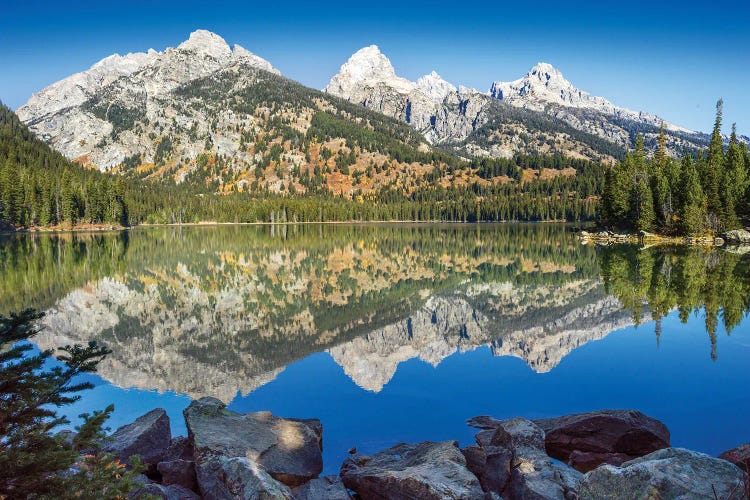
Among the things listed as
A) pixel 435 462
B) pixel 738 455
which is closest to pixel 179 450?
pixel 435 462

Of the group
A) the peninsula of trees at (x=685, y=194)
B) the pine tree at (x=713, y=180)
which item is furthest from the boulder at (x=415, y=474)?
the pine tree at (x=713, y=180)

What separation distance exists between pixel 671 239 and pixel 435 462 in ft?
263

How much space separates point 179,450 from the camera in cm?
1024

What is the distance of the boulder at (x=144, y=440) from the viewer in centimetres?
1007

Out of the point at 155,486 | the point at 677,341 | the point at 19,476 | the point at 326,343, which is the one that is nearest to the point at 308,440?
the point at 155,486

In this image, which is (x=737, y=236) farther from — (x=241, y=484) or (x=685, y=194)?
(x=241, y=484)

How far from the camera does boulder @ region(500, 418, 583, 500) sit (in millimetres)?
8438

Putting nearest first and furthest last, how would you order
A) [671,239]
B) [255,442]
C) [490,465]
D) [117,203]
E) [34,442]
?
[34,442], [490,465], [255,442], [671,239], [117,203]

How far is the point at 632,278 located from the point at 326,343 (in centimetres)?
2662

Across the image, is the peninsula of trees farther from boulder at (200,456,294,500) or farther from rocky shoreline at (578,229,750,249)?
boulder at (200,456,294,500)

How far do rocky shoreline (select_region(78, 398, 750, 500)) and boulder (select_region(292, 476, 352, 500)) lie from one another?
21 mm

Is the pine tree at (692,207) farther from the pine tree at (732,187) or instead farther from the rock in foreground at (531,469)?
the rock in foreground at (531,469)

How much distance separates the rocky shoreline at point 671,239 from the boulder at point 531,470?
224 feet

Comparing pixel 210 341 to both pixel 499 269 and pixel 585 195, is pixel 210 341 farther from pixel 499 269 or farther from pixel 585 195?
pixel 585 195
